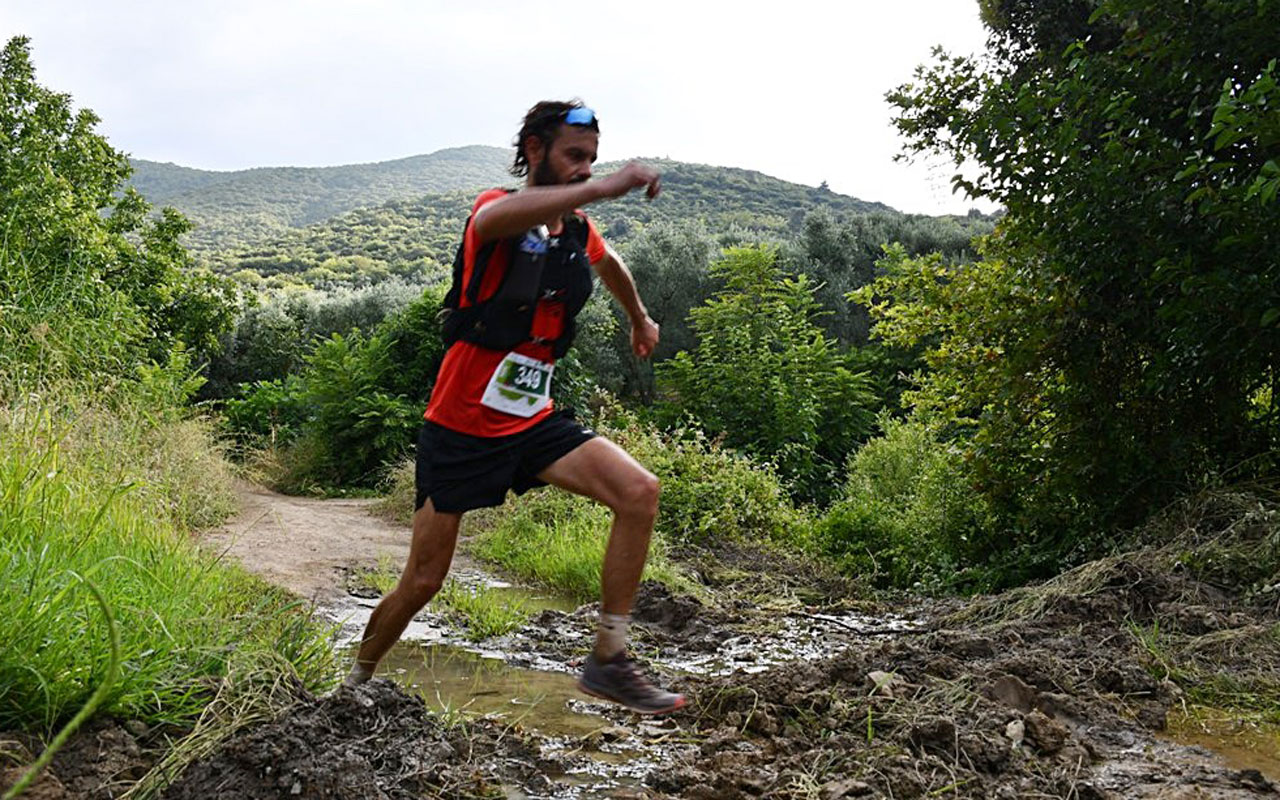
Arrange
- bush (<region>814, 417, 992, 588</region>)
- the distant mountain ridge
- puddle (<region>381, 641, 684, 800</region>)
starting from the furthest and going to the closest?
the distant mountain ridge
bush (<region>814, 417, 992, 588</region>)
puddle (<region>381, 641, 684, 800</region>)

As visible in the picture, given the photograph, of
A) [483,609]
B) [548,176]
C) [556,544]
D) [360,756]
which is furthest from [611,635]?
[556,544]

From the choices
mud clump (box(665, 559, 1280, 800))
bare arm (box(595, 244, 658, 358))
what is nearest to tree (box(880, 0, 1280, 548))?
mud clump (box(665, 559, 1280, 800))

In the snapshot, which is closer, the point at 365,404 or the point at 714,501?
the point at 714,501

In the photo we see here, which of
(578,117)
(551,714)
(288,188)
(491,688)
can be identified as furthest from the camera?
(288,188)

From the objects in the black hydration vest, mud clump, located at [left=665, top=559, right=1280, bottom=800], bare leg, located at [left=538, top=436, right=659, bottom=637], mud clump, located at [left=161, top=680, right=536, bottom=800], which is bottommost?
mud clump, located at [left=161, top=680, right=536, bottom=800]

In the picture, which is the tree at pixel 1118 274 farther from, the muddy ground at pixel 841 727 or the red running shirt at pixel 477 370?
the red running shirt at pixel 477 370

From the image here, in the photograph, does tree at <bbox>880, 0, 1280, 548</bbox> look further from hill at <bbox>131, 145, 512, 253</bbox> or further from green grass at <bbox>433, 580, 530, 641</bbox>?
hill at <bbox>131, 145, 512, 253</bbox>

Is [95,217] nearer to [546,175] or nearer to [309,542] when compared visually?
[309,542]

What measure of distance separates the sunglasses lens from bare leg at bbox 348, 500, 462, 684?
4.42 ft

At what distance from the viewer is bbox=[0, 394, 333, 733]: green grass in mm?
2779

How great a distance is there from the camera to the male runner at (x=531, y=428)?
3295 millimetres

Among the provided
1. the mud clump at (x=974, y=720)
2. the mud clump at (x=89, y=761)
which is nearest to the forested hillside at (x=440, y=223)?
the mud clump at (x=974, y=720)

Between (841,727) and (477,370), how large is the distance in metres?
1.89

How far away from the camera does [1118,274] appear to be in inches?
264
